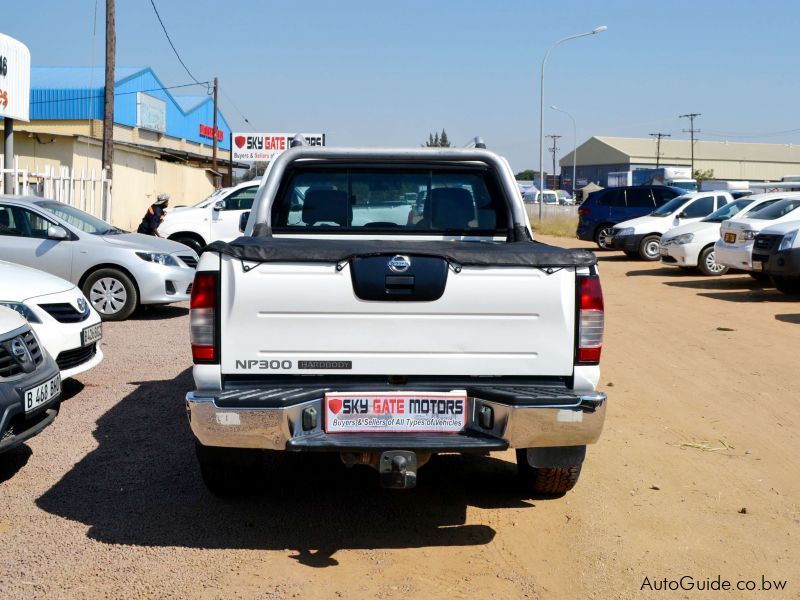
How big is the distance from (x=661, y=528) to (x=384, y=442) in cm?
166

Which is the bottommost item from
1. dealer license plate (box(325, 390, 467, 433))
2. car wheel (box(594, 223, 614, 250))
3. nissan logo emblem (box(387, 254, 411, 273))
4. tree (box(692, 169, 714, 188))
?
dealer license plate (box(325, 390, 467, 433))

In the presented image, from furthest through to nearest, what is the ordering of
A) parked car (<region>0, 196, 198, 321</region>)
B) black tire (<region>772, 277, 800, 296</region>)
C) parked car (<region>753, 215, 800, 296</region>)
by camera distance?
black tire (<region>772, 277, 800, 296</region>), parked car (<region>753, 215, 800, 296</region>), parked car (<region>0, 196, 198, 321</region>)

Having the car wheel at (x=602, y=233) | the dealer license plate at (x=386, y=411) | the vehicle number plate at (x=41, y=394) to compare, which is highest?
the car wheel at (x=602, y=233)

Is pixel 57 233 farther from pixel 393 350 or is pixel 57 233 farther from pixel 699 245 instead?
pixel 699 245

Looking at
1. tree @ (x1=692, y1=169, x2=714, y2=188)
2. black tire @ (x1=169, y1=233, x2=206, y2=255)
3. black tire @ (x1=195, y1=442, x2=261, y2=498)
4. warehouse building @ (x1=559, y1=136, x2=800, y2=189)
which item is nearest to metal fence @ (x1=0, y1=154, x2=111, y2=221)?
black tire @ (x1=169, y1=233, x2=206, y2=255)

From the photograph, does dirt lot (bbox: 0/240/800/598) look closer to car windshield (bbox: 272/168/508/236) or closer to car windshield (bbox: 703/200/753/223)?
car windshield (bbox: 272/168/508/236)

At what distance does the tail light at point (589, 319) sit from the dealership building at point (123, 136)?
16.3 metres

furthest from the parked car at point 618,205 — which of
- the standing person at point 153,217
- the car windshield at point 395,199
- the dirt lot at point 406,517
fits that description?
the car windshield at point 395,199

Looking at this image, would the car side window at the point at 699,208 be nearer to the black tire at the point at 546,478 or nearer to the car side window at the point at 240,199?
the car side window at the point at 240,199

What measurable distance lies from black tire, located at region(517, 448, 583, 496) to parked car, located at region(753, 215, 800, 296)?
11069 millimetres

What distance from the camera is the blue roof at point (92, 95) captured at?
42844 mm

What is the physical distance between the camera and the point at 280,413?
170 inches

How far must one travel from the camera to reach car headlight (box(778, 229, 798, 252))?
50.3 ft

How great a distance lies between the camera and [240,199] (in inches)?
751
